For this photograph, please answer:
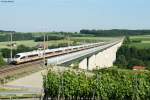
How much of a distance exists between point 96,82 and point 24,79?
24.1m

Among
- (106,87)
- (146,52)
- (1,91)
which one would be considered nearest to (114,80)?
(106,87)

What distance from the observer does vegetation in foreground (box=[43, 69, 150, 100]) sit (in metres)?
44.6

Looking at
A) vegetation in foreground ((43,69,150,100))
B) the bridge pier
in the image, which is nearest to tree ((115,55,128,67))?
the bridge pier

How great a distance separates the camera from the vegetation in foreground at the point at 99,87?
4459 centimetres

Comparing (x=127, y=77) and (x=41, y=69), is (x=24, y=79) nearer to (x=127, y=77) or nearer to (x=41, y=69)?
(x=41, y=69)

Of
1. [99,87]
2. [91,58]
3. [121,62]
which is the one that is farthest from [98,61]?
[99,87]

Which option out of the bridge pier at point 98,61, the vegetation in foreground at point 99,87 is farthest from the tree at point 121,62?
the vegetation in foreground at point 99,87

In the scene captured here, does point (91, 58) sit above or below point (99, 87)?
below

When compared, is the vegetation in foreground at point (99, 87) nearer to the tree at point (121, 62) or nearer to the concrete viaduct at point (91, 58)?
the concrete viaduct at point (91, 58)

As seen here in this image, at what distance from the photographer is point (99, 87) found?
44875 mm

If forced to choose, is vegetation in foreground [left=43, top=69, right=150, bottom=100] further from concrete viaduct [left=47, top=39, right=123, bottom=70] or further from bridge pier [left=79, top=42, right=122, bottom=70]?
bridge pier [left=79, top=42, right=122, bottom=70]

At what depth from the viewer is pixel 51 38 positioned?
196 m

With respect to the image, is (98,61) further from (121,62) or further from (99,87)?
(99,87)

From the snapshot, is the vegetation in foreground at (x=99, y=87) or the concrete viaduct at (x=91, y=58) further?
the concrete viaduct at (x=91, y=58)
